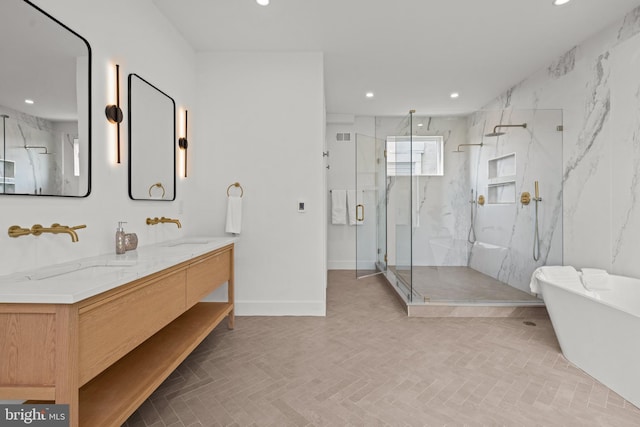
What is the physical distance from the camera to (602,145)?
2.72 m

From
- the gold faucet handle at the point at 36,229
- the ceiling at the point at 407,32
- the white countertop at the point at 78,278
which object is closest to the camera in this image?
the white countertop at the point at 78,278

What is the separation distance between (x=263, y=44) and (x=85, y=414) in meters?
3.05

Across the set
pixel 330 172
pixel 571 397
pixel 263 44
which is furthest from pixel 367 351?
pixel 330 172

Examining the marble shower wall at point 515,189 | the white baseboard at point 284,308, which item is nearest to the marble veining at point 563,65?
the marble shower wall at point 515,189

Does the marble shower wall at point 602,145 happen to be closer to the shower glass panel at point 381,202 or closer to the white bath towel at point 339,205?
the shower glass panel at point 381,202

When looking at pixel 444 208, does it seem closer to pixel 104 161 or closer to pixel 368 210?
pixel 368 210

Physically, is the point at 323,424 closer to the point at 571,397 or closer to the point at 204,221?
the point at 571,397

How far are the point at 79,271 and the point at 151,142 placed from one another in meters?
1.32

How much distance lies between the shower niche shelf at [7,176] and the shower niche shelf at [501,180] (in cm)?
400

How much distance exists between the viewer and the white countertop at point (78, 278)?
98 cm

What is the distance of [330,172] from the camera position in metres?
5.35

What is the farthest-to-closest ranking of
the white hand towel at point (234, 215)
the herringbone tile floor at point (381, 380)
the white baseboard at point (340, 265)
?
the white baseboard at point (340, 265) < the white hand towel at point (234, 215) < the herringbone tile floor at point (381, 380)

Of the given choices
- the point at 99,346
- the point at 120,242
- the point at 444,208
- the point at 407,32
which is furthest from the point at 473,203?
the point at 99,346

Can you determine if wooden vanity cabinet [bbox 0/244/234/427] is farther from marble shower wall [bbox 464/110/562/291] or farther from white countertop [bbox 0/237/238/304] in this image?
marble shower wall [bbox 464/110/562/291]
